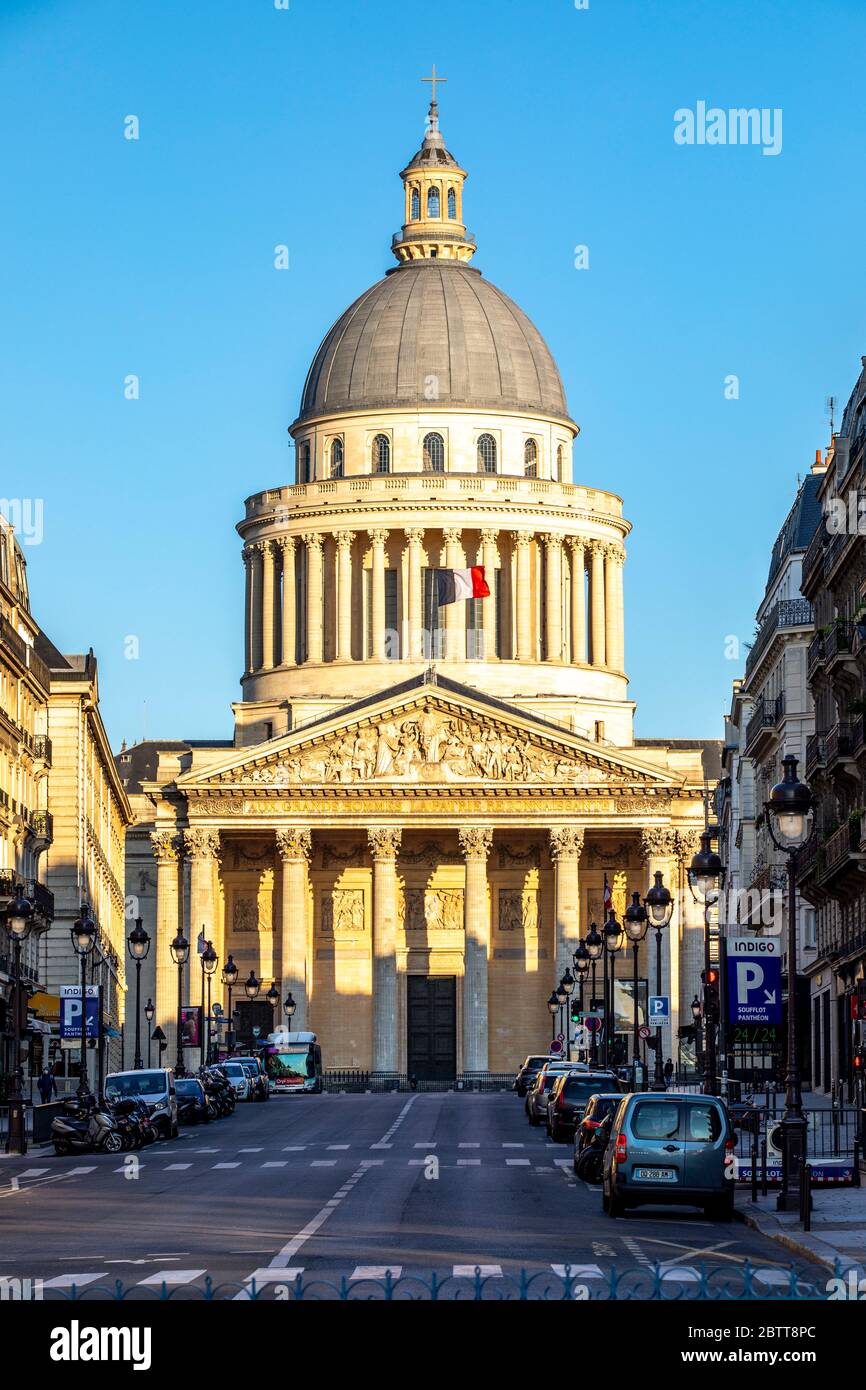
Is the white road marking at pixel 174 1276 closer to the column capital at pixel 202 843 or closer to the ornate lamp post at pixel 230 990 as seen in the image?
the ornate lamp post at pixel 230 990

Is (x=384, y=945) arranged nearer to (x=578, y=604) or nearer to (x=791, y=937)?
(x=578, y=604)

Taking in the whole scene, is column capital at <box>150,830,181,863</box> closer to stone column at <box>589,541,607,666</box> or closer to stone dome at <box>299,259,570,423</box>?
stone column at <box>589,541,607,666</box>

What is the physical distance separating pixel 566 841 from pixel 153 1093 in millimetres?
69320

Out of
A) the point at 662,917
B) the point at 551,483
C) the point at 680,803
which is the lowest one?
the point at 662,917

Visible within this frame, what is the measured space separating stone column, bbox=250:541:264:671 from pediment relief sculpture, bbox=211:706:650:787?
25454 millimetres

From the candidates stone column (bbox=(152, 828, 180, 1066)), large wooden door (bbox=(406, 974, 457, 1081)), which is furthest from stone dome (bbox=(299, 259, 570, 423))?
large wooden door (bbox=(406, 974, 457, 1081))

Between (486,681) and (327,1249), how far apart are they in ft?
397

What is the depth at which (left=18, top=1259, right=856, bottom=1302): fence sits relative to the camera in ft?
65.0

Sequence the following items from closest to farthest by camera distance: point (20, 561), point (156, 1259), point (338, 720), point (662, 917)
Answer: point (156, 1259) → point (662, 917) → point (20, 561) → point (338, 720)

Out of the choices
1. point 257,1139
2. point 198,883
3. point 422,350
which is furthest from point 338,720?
point 257,1139

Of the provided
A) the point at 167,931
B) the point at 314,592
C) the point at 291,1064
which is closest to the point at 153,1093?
the point at 291,1064

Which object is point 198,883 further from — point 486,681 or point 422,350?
point 422,350

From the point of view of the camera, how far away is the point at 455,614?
150 metres

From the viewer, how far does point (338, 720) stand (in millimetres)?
128750
